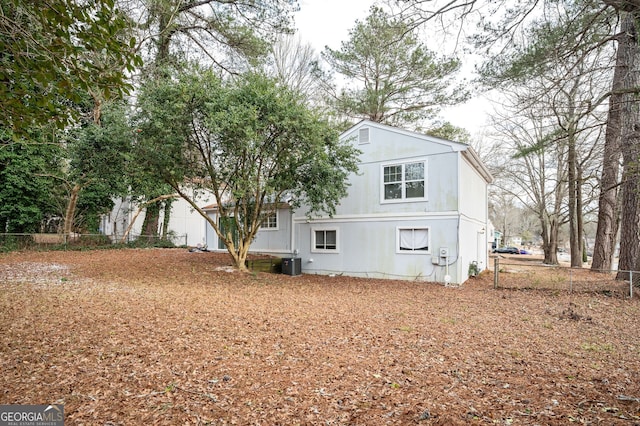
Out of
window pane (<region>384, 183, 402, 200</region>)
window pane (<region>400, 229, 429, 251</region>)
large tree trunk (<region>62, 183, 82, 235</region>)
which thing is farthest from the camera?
large tree trunk (<region>62, 183, 82, 235</region>)

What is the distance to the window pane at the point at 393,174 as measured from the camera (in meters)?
11.6

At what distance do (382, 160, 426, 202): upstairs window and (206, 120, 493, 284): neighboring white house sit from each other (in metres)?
0.03

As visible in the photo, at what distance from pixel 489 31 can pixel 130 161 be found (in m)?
9.64

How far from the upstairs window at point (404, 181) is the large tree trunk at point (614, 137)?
4.69m

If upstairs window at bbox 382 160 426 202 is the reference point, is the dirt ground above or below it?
below

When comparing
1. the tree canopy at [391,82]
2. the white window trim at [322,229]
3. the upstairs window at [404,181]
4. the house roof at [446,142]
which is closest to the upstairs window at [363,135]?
the house roof at [446,142]

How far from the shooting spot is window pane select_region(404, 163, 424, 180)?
36.7 ft

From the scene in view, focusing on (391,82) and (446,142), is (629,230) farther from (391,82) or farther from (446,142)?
(391,82)

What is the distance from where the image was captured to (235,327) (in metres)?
5.13

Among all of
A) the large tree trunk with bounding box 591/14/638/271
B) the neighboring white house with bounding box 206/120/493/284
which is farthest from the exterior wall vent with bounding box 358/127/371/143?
the large tree trunk with bounding box 591/14/638/271

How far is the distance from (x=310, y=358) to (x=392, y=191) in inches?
335

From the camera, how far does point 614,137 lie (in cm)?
853

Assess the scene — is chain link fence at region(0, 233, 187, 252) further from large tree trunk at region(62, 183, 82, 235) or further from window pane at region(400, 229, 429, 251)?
window pane at region(400, 229, 429, 251)

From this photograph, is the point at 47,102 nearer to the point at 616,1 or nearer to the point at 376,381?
the point at 376,381
